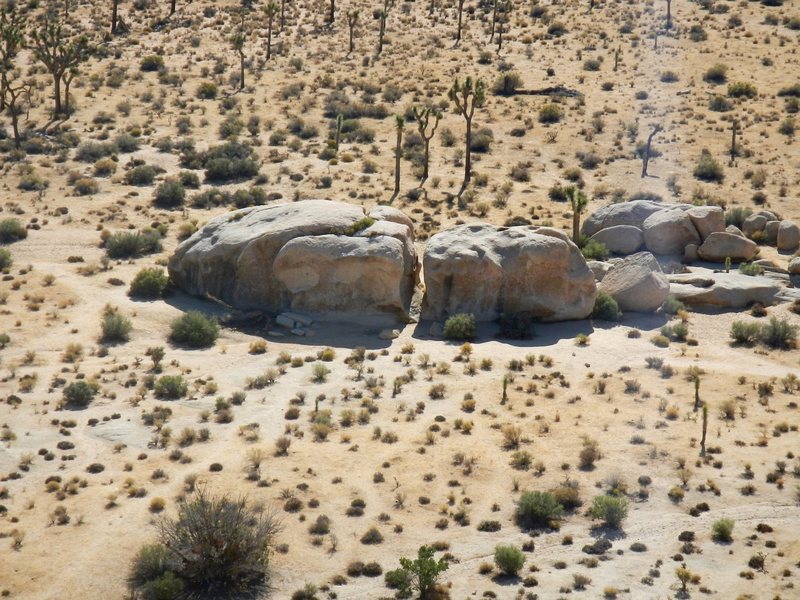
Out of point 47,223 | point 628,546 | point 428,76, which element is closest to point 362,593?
point 628,546

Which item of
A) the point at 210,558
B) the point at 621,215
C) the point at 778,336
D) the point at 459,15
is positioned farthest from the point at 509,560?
the point at 459,15

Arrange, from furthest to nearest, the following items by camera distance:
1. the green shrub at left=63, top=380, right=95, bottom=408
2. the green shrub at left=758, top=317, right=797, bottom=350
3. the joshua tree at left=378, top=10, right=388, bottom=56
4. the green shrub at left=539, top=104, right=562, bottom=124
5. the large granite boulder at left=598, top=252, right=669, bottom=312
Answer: the joshua tree at left=378, top=10, right=388, bottom=56 → the green shrub at left=539, top=104, right=562, bottom=124 → the large granite boulder at left=598, top=252, right=669, bottom=312 → the green shrub at left=758, top=317, right=797, bottom=350 → the green shrub at left=63, top=380, right=95, bottom=408

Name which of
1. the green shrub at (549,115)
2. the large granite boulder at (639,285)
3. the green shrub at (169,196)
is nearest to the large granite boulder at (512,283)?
the large granite boulder at (639,285)

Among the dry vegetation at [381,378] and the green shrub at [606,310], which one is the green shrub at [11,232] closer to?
the dry vegetation at [381,378]

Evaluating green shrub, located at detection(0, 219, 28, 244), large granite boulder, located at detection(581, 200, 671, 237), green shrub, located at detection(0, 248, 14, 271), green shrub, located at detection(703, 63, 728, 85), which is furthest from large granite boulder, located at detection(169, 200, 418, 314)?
green shrub, located at detection(703, 63, 728, 85)

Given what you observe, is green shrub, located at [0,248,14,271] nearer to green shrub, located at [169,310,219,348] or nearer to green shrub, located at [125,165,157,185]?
green shrub, located at [169,310,219,348]

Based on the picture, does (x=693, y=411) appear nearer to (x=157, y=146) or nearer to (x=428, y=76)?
(x=157, y=146)
